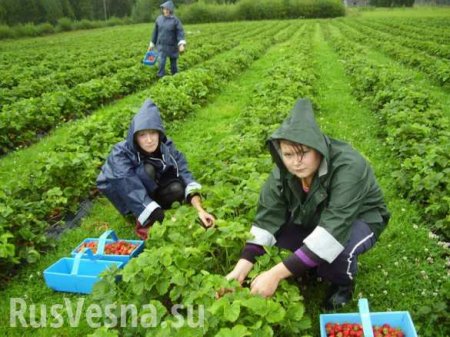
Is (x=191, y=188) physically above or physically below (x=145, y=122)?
below

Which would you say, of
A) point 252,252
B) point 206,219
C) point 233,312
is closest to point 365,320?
point 233,312

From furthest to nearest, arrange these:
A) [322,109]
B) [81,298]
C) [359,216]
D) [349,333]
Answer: [322,109], [81,298], [359,216], [349,333]

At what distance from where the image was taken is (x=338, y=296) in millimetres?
3203

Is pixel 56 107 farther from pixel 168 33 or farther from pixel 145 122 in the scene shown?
pixel 145 122

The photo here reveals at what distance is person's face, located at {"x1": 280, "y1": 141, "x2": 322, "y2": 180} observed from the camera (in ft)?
8.44

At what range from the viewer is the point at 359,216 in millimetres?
3043

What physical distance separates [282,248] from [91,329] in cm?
160

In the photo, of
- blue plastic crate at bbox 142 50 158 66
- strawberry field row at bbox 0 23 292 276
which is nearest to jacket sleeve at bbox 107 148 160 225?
strawberry field row at bbox 0 23 292 276

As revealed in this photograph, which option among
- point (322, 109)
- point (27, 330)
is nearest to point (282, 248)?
point (27, 330)

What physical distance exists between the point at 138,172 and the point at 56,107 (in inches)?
204

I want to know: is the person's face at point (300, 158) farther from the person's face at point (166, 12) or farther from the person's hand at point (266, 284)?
the person's face at point (166, 12)

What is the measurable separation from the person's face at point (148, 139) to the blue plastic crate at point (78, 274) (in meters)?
1.17

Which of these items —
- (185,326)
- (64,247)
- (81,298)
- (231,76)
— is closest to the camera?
(185,326)

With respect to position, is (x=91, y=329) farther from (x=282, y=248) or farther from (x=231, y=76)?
(x=231, y=76)
